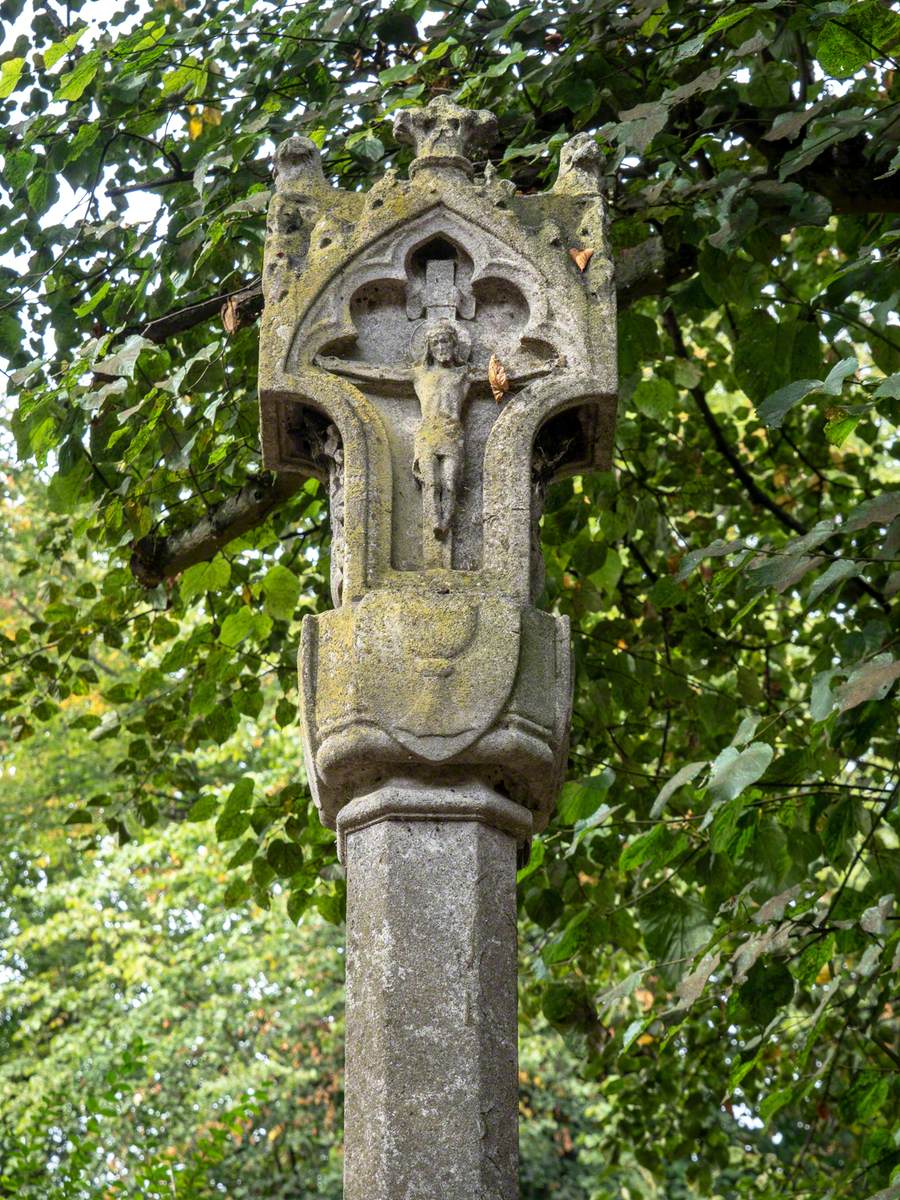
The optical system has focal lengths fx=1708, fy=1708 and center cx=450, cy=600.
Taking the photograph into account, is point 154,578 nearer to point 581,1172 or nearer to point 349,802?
point 349,802

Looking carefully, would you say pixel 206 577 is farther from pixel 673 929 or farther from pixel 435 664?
pixel 435 664

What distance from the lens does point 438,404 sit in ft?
11.8

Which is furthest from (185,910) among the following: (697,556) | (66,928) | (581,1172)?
(697,556)

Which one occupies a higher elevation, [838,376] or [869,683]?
[838,376]

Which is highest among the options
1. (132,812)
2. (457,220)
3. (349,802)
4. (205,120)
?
(205,120)

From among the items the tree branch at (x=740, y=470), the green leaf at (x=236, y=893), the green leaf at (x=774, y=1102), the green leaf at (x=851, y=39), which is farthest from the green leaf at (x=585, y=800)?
the tree branch at (x=740, y=470)

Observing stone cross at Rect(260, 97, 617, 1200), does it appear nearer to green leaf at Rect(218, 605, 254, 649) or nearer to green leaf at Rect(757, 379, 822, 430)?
green leaf at Rect(757, 379, 822, 430)

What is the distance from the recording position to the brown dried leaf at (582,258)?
12.4 feet

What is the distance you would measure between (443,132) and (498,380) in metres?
0.67

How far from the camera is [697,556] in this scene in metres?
3.90

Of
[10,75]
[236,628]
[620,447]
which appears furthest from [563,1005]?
[10,75]

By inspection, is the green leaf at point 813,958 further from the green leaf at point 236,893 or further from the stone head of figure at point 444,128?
the green leaf at point 236,893

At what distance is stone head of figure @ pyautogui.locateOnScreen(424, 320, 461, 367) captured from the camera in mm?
3682

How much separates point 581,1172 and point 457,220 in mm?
15313
